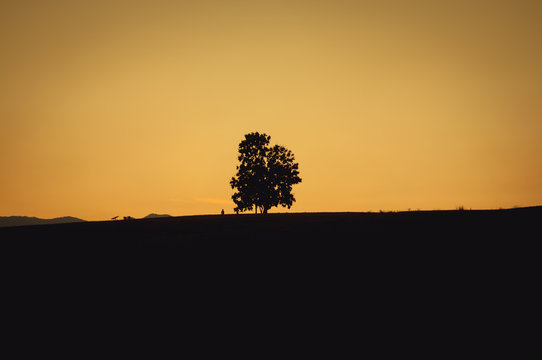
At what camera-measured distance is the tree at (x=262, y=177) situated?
52125mm

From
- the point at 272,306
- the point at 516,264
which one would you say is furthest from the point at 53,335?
the point at 516,264

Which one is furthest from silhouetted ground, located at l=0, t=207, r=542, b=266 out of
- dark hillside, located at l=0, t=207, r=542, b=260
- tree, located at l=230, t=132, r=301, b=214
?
tree, located at l=230, t=132, r=301, b=214

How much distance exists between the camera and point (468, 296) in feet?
31.9

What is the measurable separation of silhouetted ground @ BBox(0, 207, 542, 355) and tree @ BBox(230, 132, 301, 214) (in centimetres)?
3341

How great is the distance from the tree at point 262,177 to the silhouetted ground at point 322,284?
33407 millimetres

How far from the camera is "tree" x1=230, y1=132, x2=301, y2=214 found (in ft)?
171

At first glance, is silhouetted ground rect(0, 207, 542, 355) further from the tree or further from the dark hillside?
the tree

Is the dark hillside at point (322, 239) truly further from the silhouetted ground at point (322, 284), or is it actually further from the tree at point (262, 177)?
the tree at point (262, 177)

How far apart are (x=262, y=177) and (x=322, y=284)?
41.1 m

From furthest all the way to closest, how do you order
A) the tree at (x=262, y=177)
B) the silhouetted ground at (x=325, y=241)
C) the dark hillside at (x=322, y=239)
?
the tree at (x=262, y=177), the dark hillside at (x=322, y=239), the silhouetted ground at (x=325, y=241)

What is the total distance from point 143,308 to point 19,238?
57.2 feet

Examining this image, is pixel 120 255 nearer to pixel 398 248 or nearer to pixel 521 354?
pixel 398 248

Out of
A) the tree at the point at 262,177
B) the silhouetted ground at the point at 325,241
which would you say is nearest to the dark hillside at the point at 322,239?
the silhouetted ground at the point at 325,241

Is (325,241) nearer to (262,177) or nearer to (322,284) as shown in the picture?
(322,284)
